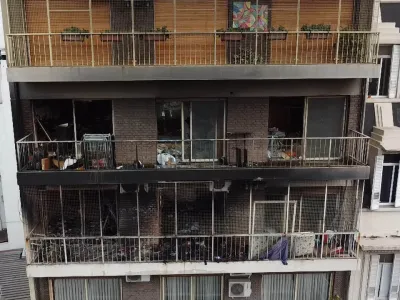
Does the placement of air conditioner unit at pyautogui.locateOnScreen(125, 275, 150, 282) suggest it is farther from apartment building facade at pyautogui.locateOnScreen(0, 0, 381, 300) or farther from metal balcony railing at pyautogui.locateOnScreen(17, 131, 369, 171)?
metal balcony railing at pyautogui.locateOnScreen(17, 131, 369, 171)

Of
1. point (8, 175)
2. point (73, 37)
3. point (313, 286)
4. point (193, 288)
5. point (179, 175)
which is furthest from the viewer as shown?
point (8, 175)

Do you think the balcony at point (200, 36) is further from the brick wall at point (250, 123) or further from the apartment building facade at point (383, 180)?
the apartment building facade at point (383, 180)

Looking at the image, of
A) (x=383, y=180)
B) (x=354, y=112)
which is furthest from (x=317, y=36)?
(x=383, y=180)

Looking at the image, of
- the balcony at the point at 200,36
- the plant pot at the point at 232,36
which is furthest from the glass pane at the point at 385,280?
the plant pot at the point at 232,36

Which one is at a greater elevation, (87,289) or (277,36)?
(277,36)

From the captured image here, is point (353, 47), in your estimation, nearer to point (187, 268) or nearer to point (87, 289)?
point (187, 268)
